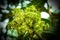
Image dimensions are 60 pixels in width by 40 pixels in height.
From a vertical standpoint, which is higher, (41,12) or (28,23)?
(41,12)

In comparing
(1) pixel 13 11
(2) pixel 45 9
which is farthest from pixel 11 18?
(2) pixel 45 9

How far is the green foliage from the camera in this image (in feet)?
3.96

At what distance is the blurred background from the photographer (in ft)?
4.01

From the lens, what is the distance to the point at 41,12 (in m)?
1.24

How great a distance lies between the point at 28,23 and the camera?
3.97ft

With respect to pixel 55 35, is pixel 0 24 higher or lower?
higher

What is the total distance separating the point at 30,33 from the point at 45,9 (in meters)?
0.29

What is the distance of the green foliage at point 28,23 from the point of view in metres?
1.21

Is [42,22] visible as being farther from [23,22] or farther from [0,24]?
[0,24]

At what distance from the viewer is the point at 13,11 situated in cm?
126

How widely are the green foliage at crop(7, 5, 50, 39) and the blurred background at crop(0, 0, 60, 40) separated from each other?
42 mm

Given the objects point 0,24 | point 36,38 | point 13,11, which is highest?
point 13,11

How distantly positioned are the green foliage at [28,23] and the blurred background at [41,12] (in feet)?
0.14

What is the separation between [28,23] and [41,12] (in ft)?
0.59
